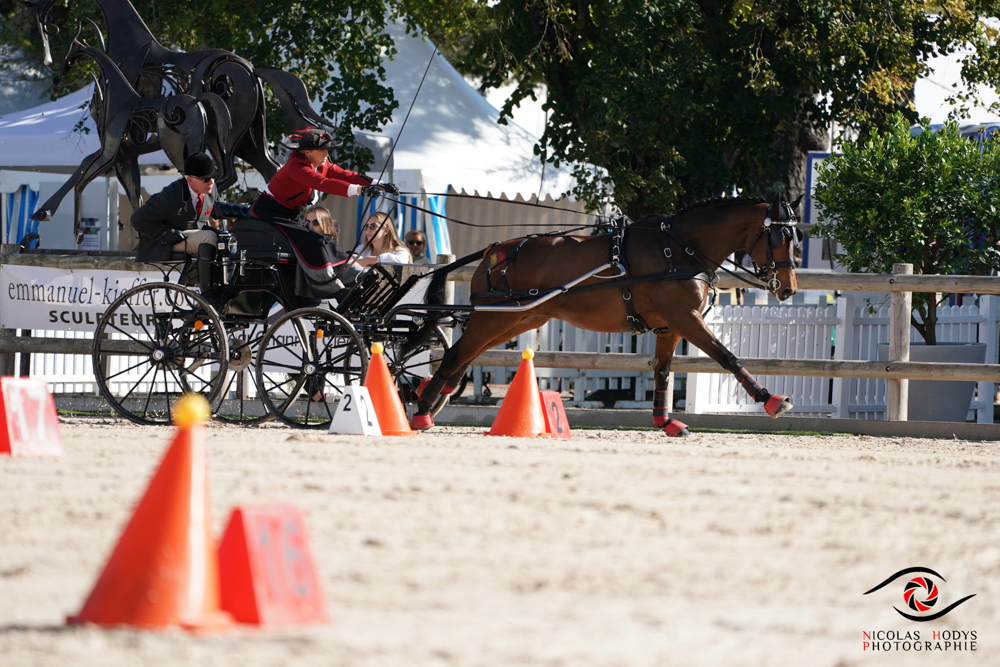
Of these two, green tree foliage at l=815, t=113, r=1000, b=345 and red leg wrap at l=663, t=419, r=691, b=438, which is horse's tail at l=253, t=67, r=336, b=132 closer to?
red leg wrap at l=663, t=419, r=691, b=438

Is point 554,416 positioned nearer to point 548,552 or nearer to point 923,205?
point 548,552

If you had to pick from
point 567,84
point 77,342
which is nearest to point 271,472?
point 77,342

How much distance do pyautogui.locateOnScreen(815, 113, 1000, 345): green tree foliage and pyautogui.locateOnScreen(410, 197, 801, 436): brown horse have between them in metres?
3.46

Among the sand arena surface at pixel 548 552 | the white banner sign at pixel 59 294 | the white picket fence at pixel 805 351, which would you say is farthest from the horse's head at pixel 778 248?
the white banner sign at pixel 59 294

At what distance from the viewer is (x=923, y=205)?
11727 millimetres

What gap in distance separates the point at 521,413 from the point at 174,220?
9.60ft

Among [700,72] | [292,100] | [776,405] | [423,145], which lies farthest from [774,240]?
[423,145]

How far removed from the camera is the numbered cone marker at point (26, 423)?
6.44 metres

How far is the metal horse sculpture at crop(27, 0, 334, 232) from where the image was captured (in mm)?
9711

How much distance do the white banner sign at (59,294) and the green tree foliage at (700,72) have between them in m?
6.49

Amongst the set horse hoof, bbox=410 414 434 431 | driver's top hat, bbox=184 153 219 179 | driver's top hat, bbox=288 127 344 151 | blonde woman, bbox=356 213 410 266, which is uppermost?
driver's top hat, bbox=288 127 344 151

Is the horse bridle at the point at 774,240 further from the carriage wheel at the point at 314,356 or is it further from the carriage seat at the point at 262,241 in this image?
the carriage seat at the point at 262,241

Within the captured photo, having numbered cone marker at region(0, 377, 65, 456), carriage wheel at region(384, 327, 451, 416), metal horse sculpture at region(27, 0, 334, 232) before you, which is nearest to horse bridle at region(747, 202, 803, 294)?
carriage wheel at region(384, 327, 451, 416)

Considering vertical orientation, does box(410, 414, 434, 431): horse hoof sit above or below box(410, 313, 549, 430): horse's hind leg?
below
